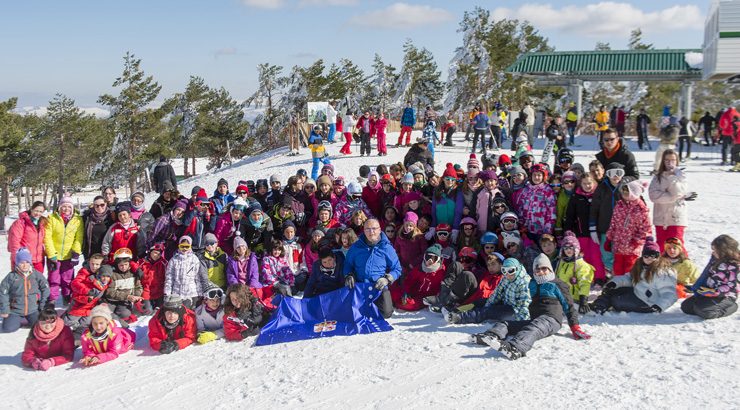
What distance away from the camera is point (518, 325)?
242 inches

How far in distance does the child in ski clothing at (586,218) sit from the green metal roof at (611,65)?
2090 cm

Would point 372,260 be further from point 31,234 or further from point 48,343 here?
point 31,234

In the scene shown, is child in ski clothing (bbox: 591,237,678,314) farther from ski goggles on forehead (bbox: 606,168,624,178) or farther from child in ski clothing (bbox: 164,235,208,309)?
child in ski clothing (bbox: 164,235,208,309)

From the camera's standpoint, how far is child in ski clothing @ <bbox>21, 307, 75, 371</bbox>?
21.1 ft

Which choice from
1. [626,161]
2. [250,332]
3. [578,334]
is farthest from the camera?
[626,161]

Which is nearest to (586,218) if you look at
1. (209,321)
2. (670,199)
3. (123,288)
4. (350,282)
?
(670,199)

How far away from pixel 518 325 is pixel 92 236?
20.4ft

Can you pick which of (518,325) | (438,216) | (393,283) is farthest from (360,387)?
(438,216)

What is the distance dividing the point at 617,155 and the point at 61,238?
798 centimetres

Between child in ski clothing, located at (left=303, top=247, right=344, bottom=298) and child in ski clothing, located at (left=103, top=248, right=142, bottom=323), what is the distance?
2.36 meters

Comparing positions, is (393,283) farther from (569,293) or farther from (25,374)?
(25,374)

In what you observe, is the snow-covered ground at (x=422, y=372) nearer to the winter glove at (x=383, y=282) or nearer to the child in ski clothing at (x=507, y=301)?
the child in ski clothing at (x=507, y=301)

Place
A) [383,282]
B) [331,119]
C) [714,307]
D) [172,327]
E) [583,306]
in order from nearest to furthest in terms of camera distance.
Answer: [714,307] → [583,306] → [172,327] → [383,282] → [331,119]

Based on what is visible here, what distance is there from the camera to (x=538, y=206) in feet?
25.0
